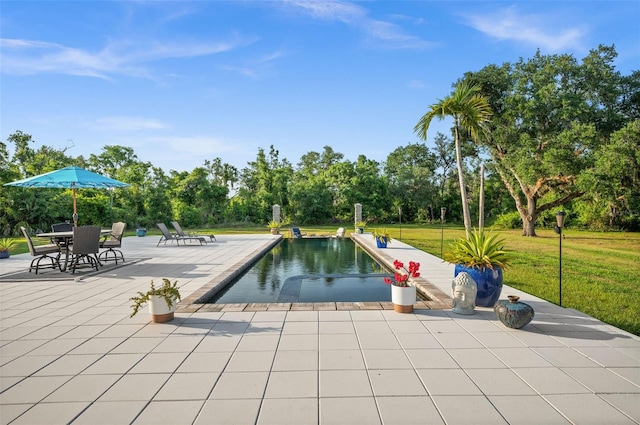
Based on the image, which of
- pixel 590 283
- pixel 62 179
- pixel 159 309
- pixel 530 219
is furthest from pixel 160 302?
pixel 530 219

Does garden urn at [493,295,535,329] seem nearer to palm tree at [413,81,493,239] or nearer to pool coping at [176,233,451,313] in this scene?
pool coping at [176,233,451,313]

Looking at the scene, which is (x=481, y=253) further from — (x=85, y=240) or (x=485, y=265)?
(x=85, y=240)

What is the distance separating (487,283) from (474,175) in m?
31.3

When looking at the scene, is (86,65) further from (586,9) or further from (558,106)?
(558,106)

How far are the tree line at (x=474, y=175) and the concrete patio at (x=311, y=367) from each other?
19.0 ft

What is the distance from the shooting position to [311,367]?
9.53 feet

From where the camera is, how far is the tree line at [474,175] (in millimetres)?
15219

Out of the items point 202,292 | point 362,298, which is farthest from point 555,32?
point 202,292

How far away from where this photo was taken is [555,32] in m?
8.13

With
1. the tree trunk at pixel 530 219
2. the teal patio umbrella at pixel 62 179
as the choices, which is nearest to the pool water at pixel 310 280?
the teal patio umbrella at pixel 62 179

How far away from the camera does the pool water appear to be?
Answer: 6105mm

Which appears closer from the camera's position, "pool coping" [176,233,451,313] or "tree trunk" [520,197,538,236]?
"pool coping" [176,233,451,313]

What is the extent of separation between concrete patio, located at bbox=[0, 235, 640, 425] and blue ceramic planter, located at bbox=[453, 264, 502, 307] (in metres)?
0.15

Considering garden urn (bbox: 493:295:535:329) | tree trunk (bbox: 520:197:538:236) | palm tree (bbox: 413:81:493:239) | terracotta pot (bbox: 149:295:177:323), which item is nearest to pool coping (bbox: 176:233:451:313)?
terracotta pot (bbox: 149:295:177:323)
